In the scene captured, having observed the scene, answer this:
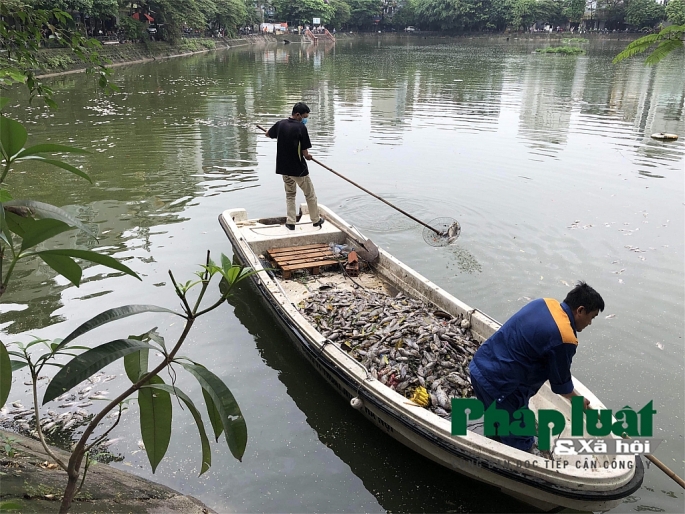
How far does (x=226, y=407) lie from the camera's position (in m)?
1.85

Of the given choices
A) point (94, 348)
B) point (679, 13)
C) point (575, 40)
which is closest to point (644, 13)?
point (575, 40)

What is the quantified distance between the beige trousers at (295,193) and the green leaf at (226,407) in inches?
272

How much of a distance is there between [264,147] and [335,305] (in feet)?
35.9

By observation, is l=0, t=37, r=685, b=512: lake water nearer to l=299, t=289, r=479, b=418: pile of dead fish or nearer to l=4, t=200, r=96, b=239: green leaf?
l=299, t=289, r=479, b=418: pile of dead fish

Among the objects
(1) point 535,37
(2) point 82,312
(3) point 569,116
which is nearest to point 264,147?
(2) point 82,312

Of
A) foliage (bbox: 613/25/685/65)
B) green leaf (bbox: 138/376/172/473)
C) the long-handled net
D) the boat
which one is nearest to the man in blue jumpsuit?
the boat

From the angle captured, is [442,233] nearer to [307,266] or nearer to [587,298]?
Answer: [307,266]

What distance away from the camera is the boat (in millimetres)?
3908

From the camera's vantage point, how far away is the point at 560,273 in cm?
862

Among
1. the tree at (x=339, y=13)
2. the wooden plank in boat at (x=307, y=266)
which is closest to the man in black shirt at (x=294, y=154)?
the wooden plank in boat at (x=307, y=266)

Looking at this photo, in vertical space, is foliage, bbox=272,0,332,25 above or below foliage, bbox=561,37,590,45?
above

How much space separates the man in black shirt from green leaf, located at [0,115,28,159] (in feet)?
22.7

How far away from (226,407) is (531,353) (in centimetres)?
286

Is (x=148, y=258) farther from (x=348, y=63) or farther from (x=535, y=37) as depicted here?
(x=535, y=37)
